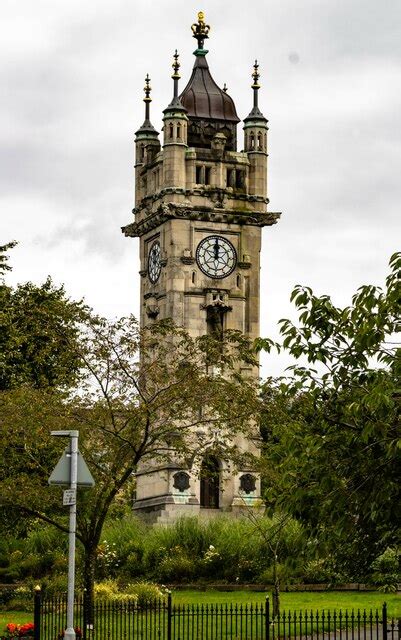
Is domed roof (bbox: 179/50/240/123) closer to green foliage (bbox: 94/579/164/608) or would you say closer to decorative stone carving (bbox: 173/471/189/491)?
decorative stone carving (bbox: 173/471/189/491)

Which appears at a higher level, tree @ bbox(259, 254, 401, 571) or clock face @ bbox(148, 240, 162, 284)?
clock face @ bbox(148, 240, 162, 284)

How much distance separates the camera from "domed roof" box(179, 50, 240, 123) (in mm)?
91750

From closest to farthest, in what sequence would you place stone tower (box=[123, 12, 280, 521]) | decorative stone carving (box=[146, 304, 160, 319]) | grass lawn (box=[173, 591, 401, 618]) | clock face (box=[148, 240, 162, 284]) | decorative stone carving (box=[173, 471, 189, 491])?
grass lawn (box=[173, 591, 401, 618])
decorative stone carving (box=[173, 471, 189, 491])
stone tower (box=[123, 12, 280, 521])
decorative stone carving (box=[146, 304, 160, 319])
clock face (box=[148, 240, 162, 284])

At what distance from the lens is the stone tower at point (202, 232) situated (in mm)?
87688

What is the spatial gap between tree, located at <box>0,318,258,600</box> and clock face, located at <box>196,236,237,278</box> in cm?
4054

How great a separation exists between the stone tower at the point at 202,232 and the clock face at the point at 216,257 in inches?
2.0

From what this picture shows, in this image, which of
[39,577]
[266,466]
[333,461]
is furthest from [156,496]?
[333,461]

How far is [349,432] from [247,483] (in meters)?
59.8

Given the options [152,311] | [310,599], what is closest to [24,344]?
[152,311]

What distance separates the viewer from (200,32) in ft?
307

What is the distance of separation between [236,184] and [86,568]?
48087mm

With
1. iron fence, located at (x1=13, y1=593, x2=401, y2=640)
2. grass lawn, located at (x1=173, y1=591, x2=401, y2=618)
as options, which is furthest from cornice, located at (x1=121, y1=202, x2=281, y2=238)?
iron fence, located at (x1=13, y1=593, x2=401, y2=640)

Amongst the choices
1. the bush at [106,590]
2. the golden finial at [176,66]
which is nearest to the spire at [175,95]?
the golden finial at [176,66]

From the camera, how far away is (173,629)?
4375 cm
